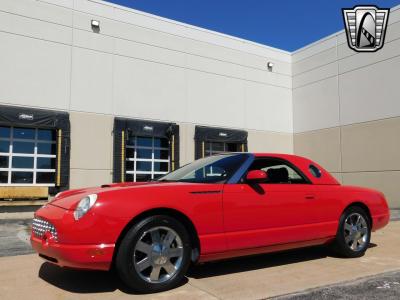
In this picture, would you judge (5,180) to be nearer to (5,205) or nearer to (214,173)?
(5,205)

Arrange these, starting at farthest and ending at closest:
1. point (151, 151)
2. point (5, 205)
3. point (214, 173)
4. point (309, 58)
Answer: point (309, 58) → point (151, 151) → point (5, 205) → point (214, 173)

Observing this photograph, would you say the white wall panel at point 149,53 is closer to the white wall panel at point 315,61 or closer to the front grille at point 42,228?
the white wall panel at point 315,61

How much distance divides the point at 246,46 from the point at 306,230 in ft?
47.4

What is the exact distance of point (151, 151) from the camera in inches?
637

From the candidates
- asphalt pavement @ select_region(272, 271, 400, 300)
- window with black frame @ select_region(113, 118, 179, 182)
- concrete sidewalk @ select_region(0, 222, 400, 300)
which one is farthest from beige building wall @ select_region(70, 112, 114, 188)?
asphalt pavement @ select_region(272, 271, 400, 300)

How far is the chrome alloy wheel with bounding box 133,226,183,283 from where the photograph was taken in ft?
13.5

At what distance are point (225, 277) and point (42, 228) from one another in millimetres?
2014

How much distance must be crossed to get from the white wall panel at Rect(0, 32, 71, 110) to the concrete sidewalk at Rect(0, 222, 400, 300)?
8.70 meters

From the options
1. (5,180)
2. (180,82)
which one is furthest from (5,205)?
(180,82)

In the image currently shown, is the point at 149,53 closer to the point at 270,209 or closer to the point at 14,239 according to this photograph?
the point at 14,239

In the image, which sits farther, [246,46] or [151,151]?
[246,46]

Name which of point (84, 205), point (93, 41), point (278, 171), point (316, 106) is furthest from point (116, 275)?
point (316, 106)

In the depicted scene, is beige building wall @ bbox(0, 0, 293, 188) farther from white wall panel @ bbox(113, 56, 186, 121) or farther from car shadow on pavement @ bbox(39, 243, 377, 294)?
car shadow on pavement @ bbox(39, 243, 377, 294)

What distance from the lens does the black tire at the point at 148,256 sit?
3.99m
